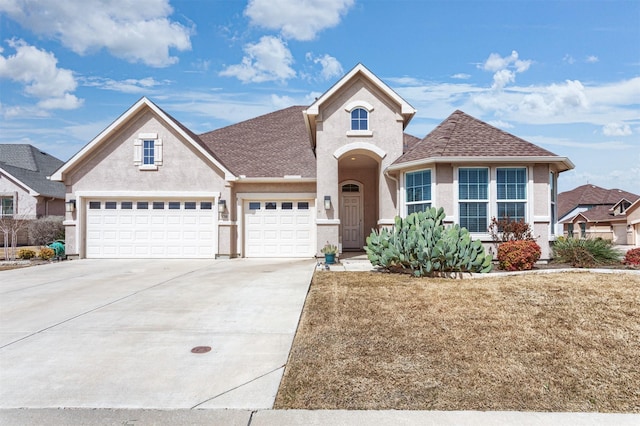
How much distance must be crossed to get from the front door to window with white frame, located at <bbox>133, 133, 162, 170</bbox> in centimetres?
820

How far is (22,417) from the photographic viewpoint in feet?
11.4

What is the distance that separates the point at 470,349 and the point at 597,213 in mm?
41347

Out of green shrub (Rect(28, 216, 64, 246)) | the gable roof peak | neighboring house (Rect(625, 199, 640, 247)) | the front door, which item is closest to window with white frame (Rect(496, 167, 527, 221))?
the gable roof peak

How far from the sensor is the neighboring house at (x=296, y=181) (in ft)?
40.4

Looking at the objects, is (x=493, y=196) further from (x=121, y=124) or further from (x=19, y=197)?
(x=19, y=197)

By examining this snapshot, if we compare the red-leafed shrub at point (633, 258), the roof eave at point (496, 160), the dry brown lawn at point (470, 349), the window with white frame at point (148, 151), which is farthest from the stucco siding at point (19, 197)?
the red-leafed shrub at point (633, 258)

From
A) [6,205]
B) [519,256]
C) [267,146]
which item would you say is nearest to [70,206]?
[267,146]

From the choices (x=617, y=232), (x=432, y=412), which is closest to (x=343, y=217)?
(x=432, y=412)

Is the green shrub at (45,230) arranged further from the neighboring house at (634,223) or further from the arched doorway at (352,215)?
the neighboring house at (634,223)

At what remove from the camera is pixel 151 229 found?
1546cm

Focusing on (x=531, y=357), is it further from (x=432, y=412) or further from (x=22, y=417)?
(x=22, y=417)

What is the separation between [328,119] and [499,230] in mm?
6927

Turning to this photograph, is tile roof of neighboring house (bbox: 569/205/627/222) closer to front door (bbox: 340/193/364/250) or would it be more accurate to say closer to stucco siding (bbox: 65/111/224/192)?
front door (bbox: 340/193/364/250)

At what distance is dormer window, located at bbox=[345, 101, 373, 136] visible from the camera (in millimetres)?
14195
